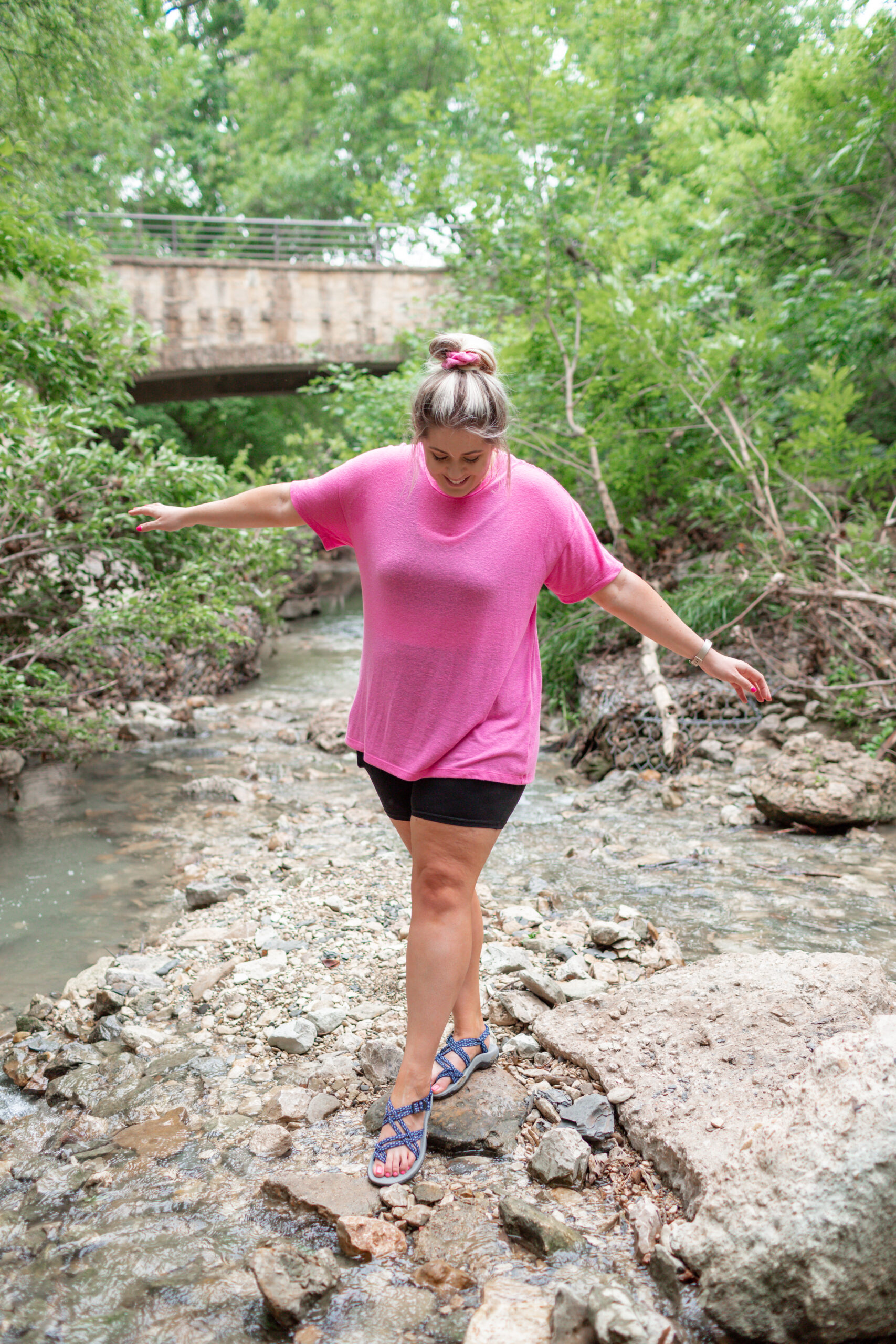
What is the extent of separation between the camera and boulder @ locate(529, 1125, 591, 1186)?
6.52ft

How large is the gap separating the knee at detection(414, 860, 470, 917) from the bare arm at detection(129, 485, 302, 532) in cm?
89

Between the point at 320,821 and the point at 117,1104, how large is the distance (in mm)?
2920

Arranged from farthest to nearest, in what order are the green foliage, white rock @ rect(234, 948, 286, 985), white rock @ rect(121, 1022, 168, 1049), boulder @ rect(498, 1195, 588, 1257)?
the green foliage
white rock @ rect(234, 948, 286, 985)
white rock @ rect(121, 1022, 168, 1049)
boulder @ rect(498, 1195, 588, 1257)

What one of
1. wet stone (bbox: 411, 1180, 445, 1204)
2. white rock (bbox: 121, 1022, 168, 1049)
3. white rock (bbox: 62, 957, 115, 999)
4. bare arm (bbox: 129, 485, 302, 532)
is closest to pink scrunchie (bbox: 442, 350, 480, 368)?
bare arm (bbox: 129, 485, 302, 532)

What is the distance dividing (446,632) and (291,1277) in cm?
131

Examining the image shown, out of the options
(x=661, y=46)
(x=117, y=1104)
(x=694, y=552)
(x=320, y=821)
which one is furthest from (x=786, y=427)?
(x=661, y=46)

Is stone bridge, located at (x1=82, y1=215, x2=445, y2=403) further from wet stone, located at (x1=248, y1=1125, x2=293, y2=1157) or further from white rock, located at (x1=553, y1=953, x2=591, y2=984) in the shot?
wet stone, located at (x1=248, y1=1125, x2=293, y2=1157)

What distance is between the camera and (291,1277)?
5.59ft

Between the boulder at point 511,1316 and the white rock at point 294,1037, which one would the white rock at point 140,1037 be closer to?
the white rock at point 294,1037

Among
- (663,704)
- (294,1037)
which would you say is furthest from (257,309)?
(294,1037)

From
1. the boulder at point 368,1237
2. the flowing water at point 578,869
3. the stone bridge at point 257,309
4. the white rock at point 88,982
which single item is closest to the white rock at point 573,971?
the flowing water at point 578,869

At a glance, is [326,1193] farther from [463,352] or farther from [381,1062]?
[463,352]

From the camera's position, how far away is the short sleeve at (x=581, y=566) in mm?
2059

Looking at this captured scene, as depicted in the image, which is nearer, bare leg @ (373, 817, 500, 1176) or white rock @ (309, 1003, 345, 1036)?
bare leg @ (373, 817, 500, 1176)
